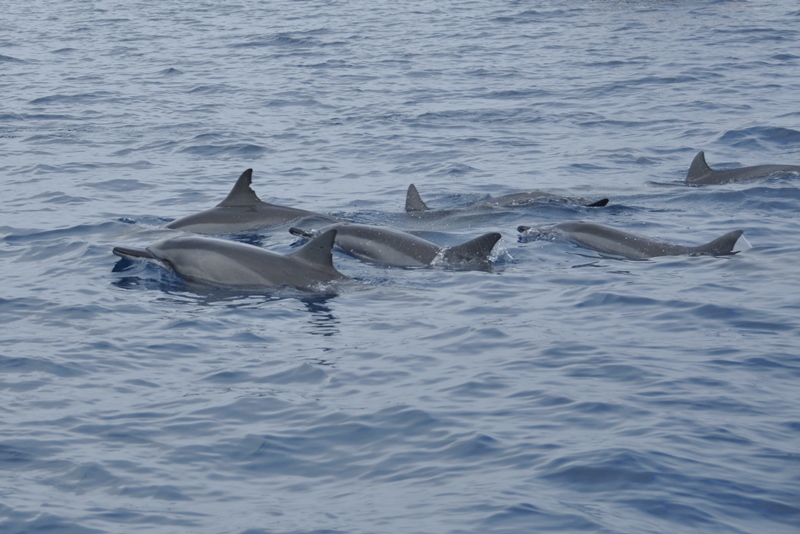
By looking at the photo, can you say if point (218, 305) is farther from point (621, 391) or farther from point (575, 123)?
point (575, 123)

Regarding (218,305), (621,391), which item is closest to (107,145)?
(218,305)

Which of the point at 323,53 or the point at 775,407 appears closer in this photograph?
the point at 775,407

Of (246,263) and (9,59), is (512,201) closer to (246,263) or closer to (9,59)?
(246,263)

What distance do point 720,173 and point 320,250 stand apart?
8859 mm

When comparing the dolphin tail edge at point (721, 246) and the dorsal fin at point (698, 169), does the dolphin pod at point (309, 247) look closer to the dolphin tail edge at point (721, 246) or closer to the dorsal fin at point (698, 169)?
the dolphin tail edge at point (721, 246)

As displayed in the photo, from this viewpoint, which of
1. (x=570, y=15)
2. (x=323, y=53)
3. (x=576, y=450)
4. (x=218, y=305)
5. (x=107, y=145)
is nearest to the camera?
(x=576, y=450)

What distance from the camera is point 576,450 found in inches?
364

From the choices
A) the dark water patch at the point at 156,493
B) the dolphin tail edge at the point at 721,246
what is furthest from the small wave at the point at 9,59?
the dark water patch at the point at 156,493

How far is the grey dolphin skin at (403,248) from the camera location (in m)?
14.8

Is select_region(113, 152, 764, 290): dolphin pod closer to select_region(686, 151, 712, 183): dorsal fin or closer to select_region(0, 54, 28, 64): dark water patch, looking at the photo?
select_region(686, 151, 712, 183): dorsal fin

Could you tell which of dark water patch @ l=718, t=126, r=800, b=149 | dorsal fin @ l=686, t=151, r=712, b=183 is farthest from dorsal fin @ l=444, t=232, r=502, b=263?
dark water patch @ l=718, t=126, r=800, b=149

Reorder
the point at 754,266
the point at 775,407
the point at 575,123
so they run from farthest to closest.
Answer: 1. the point at 575,123
2. the point at 754,266
3. the point at 775,407

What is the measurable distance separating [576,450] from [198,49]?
3350 centimetres

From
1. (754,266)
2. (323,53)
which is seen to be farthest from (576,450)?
(323,53)
